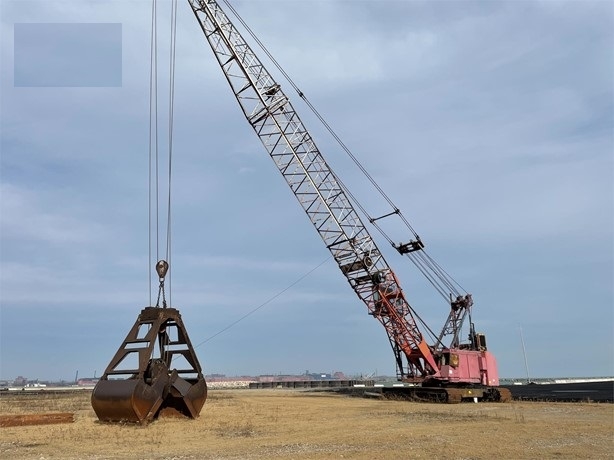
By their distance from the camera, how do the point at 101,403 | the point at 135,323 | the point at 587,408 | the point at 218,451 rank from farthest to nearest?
the point at 587,408
the point at 135,323
the point at 101,403
the point at 218,451

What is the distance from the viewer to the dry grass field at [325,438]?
12508 millimetres

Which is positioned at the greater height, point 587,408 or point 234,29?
point 234,29

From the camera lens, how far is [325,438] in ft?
50.1

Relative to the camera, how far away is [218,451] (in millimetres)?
13008

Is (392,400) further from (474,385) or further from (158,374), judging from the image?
(158,374)

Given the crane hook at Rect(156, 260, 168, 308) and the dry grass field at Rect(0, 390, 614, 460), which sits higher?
the crane hook at Rect(156, 260, 168, 308)

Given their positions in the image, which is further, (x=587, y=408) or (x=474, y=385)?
(x=474, y=385)

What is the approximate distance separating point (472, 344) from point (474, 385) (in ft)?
10.6

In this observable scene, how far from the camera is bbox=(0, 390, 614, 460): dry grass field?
41.0ft

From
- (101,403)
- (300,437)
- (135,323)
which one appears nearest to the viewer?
(300,437)

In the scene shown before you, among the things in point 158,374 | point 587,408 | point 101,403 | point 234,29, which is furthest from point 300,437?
A: point 234,29

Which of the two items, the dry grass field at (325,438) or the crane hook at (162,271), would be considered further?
the crane hook at (162,271)

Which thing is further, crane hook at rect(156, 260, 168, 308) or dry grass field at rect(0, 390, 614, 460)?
crane hook at rect(156, 260, 168, 308)

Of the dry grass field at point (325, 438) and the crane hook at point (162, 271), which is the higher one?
the crane hook at point (162, 271)
